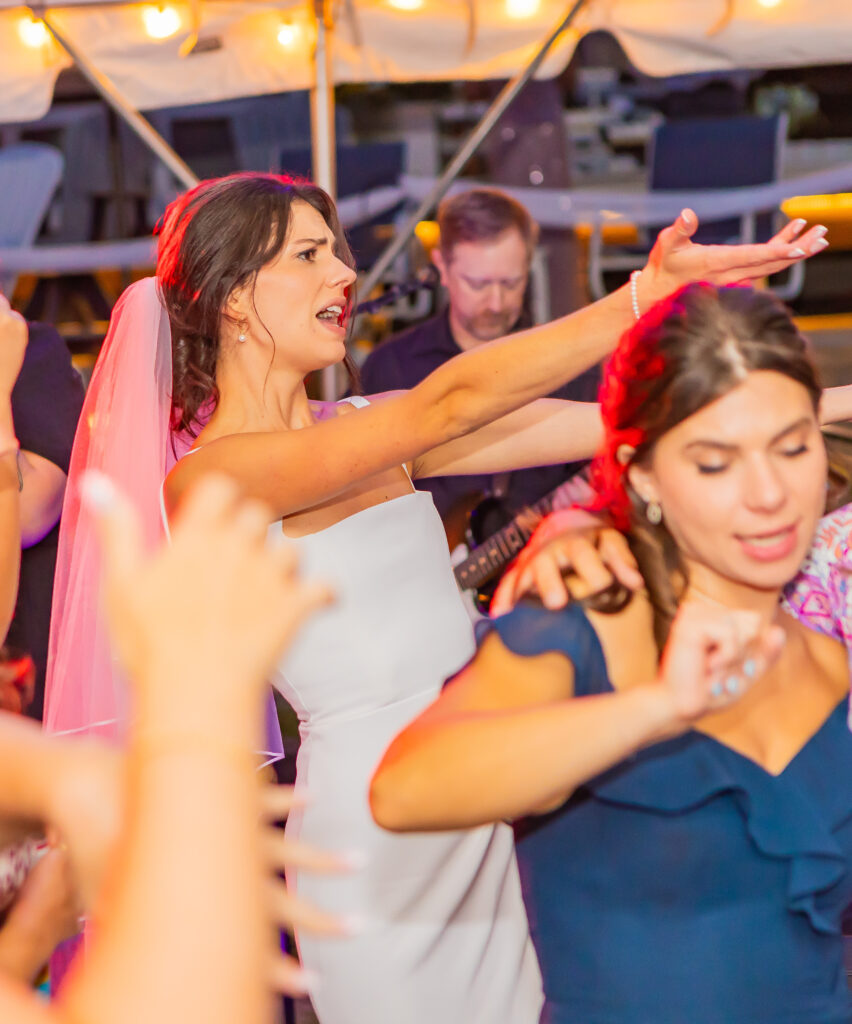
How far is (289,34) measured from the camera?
3883mm

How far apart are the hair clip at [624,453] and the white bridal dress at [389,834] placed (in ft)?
2.21

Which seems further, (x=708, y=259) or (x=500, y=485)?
(x=500, y=485)

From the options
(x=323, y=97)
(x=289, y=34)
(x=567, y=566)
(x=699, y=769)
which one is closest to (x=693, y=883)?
(x=699, y=769)

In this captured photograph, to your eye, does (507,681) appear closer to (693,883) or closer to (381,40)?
(693,883)

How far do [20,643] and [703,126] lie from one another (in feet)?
16.5

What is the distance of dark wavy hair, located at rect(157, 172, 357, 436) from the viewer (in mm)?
2246

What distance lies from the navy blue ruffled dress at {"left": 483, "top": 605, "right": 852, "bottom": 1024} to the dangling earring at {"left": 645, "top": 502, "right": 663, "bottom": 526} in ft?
0.61

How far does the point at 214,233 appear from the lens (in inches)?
88.7

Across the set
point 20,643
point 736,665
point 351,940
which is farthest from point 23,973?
point 20,643

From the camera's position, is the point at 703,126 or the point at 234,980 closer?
the point at 234,980

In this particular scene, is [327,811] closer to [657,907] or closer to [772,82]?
[657,907]

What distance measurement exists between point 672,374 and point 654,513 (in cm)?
18

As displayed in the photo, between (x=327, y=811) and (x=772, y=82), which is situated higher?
(x=772, y=82)

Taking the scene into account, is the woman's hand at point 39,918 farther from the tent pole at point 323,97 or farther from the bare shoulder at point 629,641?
the tent pole at point 323,97
